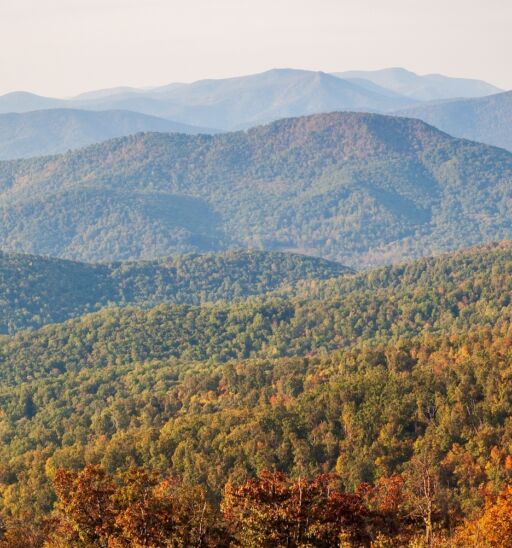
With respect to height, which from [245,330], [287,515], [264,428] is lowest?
[245,330]

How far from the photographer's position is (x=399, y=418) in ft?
301

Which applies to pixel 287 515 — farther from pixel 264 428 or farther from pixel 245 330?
pixel 245 330

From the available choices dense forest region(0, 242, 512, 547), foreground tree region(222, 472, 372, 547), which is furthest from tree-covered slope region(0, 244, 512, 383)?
foreground tree region(222, 472, 372, 547)

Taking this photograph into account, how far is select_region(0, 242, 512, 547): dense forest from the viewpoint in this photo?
5188 centimetres

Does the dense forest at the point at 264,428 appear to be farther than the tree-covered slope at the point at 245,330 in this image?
No

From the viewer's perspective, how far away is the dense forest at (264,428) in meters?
51.9

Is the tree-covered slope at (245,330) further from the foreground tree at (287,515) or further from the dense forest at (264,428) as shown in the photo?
the foreground tree at (287,515)

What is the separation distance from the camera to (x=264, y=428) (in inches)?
3743

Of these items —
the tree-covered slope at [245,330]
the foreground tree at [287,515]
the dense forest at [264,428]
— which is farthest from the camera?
the tree-covered slope at [245,330]

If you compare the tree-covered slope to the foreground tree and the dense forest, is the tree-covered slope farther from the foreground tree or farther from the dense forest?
the foreground tree

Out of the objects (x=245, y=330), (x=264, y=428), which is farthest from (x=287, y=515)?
(x=245, y=330)

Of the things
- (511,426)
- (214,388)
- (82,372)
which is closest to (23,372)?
(82,372)

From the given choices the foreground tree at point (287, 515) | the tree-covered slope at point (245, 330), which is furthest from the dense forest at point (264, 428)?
the tree-covered slope at point (245, 330)

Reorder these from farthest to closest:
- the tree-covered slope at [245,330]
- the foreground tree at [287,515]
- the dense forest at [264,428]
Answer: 1. the tree-covered slope at [245,330]
2. the dense forest at [264,428]
3. the foreground tree at [287,515]
